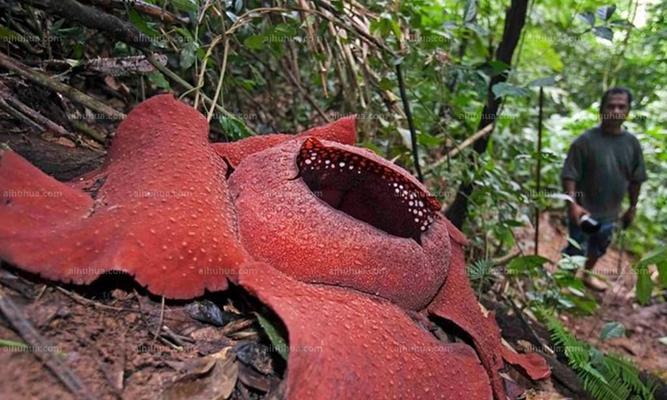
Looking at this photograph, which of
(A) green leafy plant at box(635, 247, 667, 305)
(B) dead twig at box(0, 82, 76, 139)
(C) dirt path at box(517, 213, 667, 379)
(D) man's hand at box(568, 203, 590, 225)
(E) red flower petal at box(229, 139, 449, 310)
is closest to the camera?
(E) red flower petal at box(229, 139, 449, 310)

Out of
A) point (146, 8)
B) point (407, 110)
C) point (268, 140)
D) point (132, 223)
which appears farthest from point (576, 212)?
point (132, 223)

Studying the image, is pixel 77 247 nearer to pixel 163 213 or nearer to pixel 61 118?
pixel 163 213

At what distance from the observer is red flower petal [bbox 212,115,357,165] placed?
2.32 meters

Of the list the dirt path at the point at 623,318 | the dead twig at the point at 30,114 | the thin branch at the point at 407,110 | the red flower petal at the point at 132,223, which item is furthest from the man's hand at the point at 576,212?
the dead twig at the point at 30,114

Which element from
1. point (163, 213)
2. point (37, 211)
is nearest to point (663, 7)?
point (163, 213)

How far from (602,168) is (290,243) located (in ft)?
22.1

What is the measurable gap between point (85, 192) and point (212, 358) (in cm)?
79

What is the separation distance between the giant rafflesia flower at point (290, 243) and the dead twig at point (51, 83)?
0.55m

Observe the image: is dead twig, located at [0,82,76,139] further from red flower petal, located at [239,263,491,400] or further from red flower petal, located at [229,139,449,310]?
red flower petal, located at [239,263,491,400]

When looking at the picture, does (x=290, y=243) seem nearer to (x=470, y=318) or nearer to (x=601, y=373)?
(x=470, y=318)

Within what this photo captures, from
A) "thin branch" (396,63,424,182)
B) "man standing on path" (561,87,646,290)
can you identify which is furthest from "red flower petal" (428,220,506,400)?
"man standing on path" (561,87,646,290)

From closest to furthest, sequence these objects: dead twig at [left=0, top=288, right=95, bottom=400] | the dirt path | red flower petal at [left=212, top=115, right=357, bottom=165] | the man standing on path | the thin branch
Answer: dead twig at [left=0, top=288, right=95, bottom=400] → red flower petal at [left=212, top=115, right=357, bottom=165] → the thin branch → the dirt path → the man standing on path

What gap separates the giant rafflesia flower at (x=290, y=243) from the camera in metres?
1.57

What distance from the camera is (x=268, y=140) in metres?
2.43
